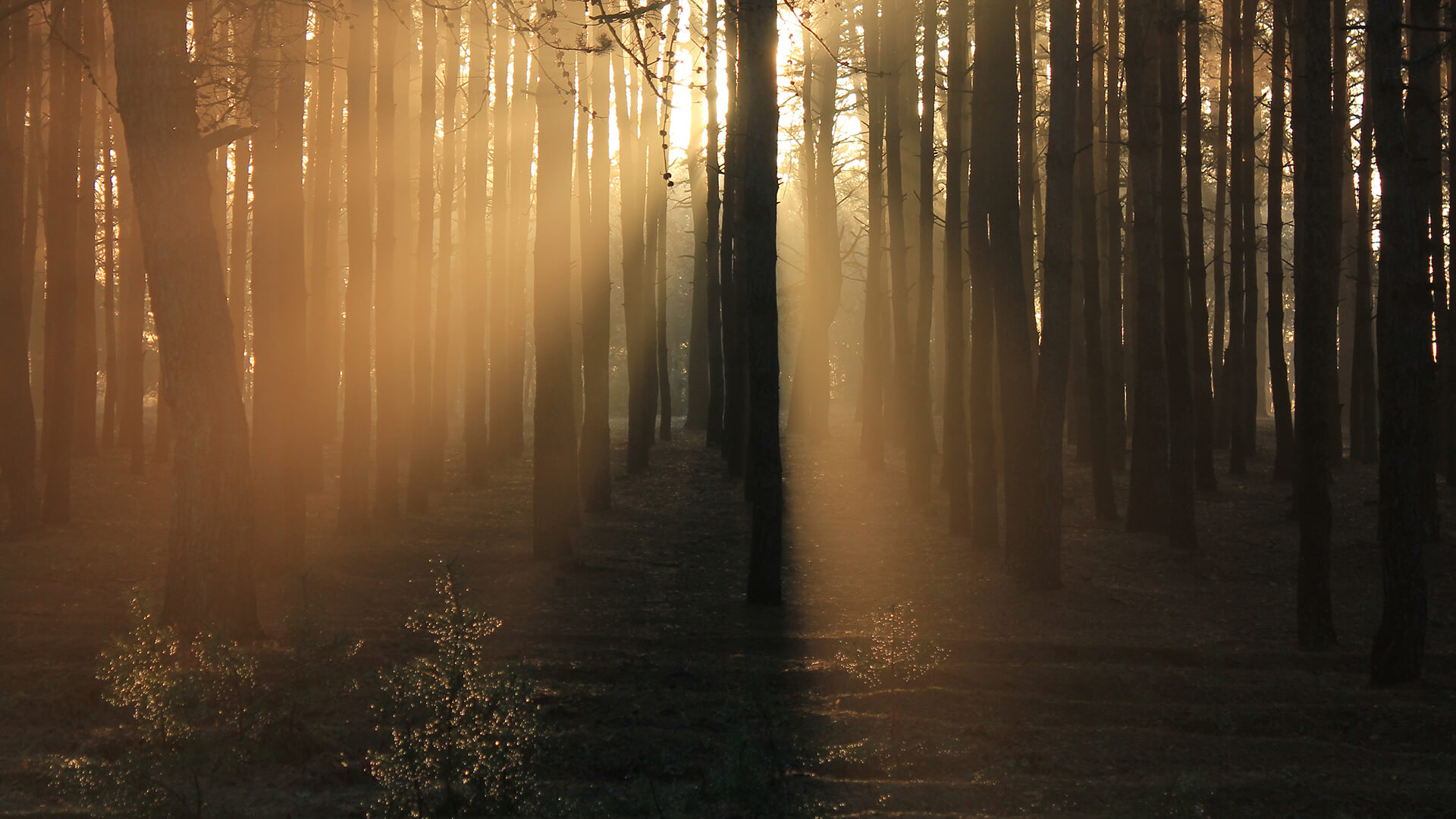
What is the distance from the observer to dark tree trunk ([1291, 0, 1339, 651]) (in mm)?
8336

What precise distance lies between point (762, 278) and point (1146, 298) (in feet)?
19.3

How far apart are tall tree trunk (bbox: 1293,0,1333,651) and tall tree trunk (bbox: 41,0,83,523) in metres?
14.2

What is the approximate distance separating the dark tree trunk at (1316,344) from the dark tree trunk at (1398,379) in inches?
24.9

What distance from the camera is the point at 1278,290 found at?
16.8 meters

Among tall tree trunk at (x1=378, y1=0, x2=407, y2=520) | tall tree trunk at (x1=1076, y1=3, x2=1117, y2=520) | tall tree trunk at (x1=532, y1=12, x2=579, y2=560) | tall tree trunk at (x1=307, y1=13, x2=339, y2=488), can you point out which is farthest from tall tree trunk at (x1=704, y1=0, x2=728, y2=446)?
tall tree trunk at (x1=532, y1=12, x2=579, y2=560)

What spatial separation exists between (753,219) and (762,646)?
423cm

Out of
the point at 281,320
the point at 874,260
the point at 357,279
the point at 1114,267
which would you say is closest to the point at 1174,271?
the point at 1114,267

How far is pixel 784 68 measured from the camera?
8875 mm

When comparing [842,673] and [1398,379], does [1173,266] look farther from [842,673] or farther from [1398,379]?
[842,673]

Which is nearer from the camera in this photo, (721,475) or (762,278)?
(762,278)

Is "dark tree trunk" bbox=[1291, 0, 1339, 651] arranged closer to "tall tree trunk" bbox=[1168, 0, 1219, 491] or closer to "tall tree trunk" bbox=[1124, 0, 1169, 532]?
"tall tree trunk" bbox=[1124, 0, 1169, 532]

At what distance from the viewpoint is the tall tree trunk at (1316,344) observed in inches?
328

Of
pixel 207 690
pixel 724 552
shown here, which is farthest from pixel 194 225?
pixel 724 552

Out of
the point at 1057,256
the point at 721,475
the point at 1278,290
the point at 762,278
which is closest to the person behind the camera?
the point at 762,278
